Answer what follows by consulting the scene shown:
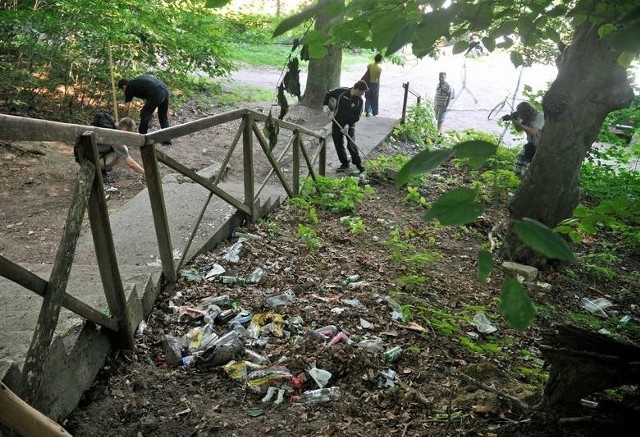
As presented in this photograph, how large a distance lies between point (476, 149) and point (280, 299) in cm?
306

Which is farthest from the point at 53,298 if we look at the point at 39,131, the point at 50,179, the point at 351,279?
the point at 50,179

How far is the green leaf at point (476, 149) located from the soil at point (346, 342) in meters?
1.17

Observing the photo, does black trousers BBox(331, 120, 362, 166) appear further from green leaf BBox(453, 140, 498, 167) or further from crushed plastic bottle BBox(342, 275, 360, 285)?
green leaf BBox(453, 140, 498, 167)

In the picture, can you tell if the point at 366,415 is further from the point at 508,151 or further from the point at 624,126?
the point at 624,126

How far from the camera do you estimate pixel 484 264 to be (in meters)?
0.93

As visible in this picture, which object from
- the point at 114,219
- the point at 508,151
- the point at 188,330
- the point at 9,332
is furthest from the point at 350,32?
the point at 508,151

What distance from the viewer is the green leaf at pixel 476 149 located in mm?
963

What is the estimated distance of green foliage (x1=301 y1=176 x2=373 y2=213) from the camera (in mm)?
Answer: 6843

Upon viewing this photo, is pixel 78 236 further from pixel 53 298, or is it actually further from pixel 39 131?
pixel 39 131

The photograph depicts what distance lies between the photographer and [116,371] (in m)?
2.88

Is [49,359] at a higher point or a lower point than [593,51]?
lower

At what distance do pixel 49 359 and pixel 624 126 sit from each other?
1255cm

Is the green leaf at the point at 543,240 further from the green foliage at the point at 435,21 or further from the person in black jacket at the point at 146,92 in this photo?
→ the person in black jacket at the point at 146,92

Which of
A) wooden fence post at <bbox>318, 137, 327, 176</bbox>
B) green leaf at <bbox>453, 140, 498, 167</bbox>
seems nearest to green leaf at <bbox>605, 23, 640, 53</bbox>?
green leaf at <bbox>453, 140, 498, 167</bbox>
